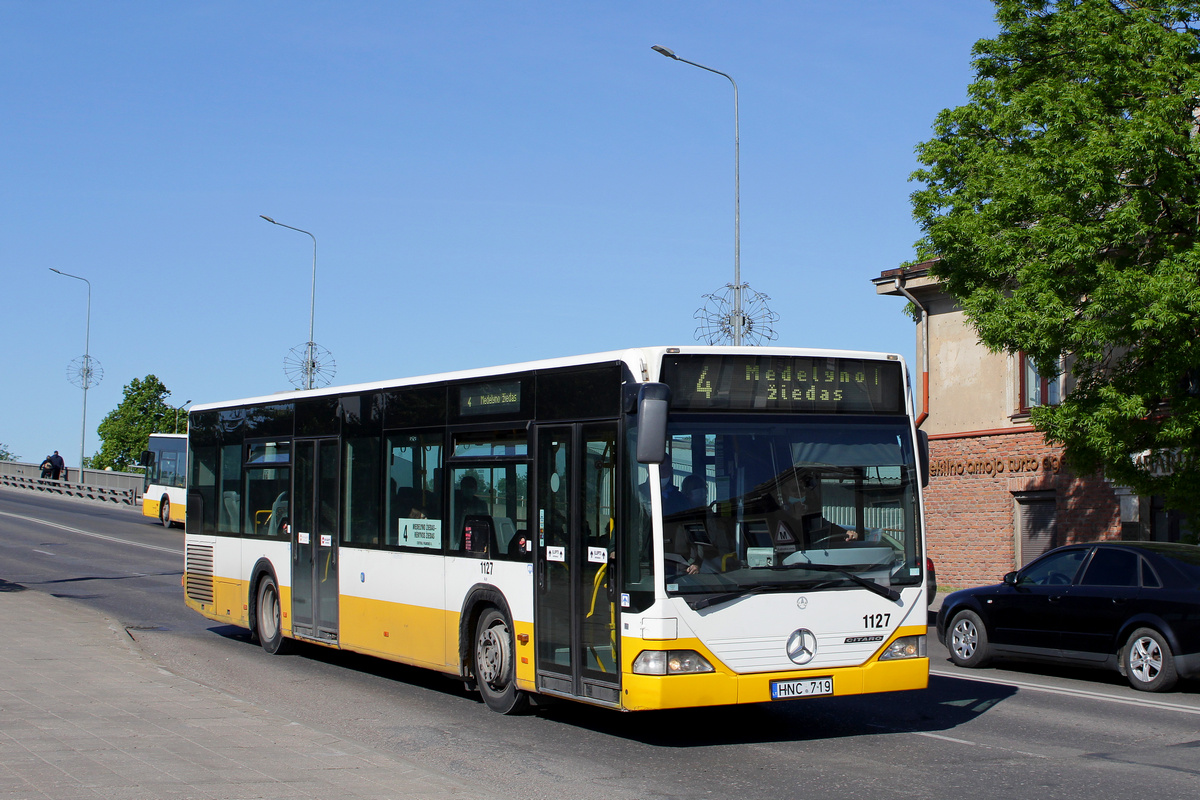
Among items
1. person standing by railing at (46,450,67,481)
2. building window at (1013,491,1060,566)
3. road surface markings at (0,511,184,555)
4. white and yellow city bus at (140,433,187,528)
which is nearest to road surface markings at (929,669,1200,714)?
building window at (1013,491,1060,566)

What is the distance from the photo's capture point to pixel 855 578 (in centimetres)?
909

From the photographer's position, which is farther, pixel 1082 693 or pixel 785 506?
pixel 1082 693

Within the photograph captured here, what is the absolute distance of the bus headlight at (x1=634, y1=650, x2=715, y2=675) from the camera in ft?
27.8

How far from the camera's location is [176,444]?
42562 millimetres

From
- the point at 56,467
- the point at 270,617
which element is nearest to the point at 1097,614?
the point at 270,617

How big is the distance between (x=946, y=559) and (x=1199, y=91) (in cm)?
1458

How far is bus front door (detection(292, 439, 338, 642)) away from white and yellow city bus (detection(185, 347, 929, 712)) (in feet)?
6.33

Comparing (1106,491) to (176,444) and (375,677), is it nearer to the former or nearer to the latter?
(375,677)

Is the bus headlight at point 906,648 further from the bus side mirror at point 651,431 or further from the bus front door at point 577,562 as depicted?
the bus side mirror at point 651,431

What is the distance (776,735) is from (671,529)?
87.3 inches

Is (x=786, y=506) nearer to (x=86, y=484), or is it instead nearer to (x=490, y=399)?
(x=490, y=399)

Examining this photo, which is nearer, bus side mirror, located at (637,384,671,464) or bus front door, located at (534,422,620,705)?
bus side mirror, located at (637,384,671,464)

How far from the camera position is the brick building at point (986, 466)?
2556 centimetres

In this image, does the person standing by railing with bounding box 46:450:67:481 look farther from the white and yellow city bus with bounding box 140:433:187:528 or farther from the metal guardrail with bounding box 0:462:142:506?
the white and yellow city bus with bounding box 140:433:187:528
